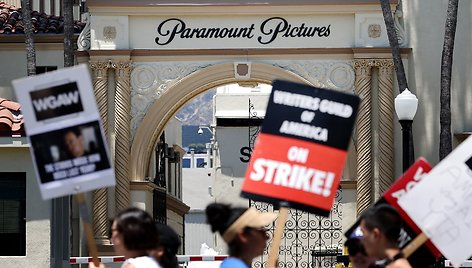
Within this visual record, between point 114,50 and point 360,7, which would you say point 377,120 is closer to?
point 360,7

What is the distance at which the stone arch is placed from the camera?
98.4 feet

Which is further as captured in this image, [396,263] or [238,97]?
[238,97]

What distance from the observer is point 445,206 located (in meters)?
10.2

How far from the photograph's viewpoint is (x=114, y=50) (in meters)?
29.9

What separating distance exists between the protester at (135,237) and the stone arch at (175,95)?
64.5 feet

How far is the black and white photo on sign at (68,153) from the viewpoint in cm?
1054

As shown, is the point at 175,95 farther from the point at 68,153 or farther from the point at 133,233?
the point at 133,233

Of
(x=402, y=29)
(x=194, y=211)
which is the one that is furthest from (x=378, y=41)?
(x=194, y=211)

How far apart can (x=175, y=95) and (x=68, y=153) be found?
64.3 feet

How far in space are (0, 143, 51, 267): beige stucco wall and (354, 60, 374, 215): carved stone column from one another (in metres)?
6.53

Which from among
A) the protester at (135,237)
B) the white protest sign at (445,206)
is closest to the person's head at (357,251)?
the white protest sign at (445,206)

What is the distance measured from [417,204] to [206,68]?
65.8 feet

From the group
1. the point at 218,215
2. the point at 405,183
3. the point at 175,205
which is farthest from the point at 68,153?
the point at 175,205

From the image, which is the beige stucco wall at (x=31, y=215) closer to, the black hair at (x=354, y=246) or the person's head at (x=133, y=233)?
the black hair at (x=354, y=246)
